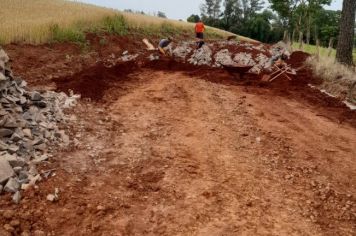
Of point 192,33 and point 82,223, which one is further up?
point 192,33

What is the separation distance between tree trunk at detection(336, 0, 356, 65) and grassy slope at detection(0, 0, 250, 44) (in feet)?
32.6

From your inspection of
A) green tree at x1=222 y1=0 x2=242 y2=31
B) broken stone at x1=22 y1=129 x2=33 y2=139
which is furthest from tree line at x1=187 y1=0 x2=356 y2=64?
broken stone at x1=22 y1=129 x2=33 y2=139

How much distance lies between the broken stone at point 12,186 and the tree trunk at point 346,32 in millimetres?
11387

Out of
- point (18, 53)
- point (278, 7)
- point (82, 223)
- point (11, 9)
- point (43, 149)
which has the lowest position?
point (82, 223)

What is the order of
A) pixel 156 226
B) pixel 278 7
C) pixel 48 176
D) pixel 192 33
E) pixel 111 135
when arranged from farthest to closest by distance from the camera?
pixel 278 7, pixel 192 33, pixel 111 135, pixel 48 176, pixel 156 226

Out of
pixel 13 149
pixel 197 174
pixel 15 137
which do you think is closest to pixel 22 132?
pixel 15 137

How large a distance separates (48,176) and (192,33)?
25.3m

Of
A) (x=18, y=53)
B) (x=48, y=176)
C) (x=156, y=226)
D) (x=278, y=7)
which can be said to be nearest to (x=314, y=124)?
(x=156, y=226)

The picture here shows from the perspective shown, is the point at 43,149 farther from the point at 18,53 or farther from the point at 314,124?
the point at 18,53

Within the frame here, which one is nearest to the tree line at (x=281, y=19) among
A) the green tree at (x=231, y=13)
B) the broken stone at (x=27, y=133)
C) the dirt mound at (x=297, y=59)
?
the green tree at (x=231, y=13)

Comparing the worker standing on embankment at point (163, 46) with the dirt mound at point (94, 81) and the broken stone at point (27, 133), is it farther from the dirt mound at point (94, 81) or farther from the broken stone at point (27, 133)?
the broken stone at point (27, 133)

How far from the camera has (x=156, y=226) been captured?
4.66 m

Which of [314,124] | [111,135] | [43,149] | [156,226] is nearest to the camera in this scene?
[156,226]

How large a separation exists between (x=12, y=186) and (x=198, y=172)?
253 cm
